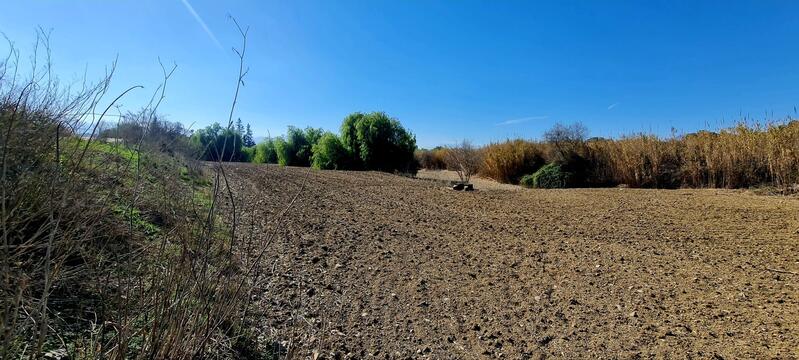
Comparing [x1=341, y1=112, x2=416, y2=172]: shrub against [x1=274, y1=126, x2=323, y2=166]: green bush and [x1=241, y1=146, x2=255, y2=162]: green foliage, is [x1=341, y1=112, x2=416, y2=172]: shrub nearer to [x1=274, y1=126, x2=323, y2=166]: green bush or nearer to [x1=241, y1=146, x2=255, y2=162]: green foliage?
[x1=241, y1=146, x2=255, y2=162]: green foliage

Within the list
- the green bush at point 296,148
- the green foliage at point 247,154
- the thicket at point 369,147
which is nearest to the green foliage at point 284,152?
the green bush at point 296,148

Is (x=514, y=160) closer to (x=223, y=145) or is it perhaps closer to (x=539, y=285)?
(x=539, y=285)

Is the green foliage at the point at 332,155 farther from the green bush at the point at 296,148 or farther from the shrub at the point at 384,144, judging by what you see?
the green bush at the point at 296,148

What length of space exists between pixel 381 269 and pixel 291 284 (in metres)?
0.94

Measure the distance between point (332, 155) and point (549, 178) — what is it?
13633mm

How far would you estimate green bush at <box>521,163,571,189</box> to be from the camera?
1298 centimetres

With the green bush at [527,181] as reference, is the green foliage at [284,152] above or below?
above

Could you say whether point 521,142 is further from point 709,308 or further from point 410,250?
point 709,308

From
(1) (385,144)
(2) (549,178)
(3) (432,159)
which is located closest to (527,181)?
(2) (549,178)

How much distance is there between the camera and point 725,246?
4.48 metres

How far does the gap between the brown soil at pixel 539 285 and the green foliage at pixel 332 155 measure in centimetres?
1650

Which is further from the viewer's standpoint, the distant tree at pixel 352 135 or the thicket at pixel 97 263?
the distant tree at pixel 352 135

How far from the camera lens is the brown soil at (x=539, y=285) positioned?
102 inches

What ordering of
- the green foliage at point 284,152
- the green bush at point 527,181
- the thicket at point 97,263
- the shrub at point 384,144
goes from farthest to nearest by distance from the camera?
1. the green foliage at point 284,152
2. the shrub at point 384,144
3. the green bush at point 527,181
4. the thicket at point 97,263
